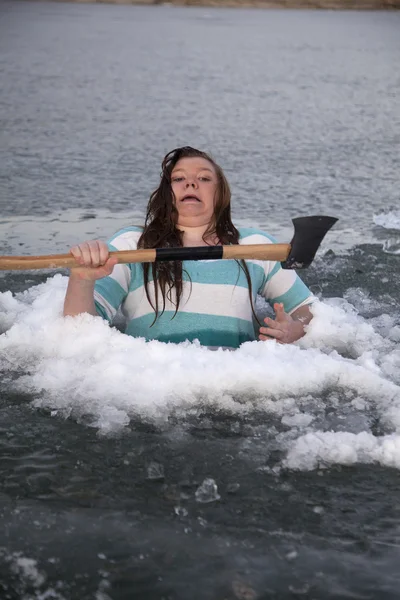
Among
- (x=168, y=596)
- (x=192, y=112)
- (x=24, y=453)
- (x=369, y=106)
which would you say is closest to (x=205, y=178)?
(x=24, y=453)

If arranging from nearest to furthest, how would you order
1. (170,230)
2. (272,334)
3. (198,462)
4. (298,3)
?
(198,462) < (272,334) < (170,230) < (298,3)

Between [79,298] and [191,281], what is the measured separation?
40 centimetres

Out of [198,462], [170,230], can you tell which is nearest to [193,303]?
[170,230]

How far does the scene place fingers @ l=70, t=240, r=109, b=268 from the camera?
9.60 feet

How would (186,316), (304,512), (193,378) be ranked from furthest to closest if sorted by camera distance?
1. (186,316)
2. (193,378)
3. (304,512)

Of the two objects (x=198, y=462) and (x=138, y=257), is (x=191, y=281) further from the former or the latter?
(x=198, y=462)

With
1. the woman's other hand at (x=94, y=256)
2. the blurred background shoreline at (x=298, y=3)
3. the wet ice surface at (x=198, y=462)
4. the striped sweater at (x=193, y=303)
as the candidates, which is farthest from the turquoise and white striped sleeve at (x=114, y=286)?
the blurred background shoreline at (x=298, y=3)

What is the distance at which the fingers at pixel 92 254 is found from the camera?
9.60ft

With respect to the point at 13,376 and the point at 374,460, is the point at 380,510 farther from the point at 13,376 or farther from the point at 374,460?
the point at 13,376

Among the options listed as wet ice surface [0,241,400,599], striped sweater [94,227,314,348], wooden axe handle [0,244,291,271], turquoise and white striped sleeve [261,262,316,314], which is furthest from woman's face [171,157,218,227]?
wet ice surface [0,241,400,599]

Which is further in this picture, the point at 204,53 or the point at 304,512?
the point at 204,53

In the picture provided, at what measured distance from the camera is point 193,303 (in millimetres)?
3273

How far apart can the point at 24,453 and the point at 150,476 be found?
1.20 ft

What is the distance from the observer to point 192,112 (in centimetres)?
881
